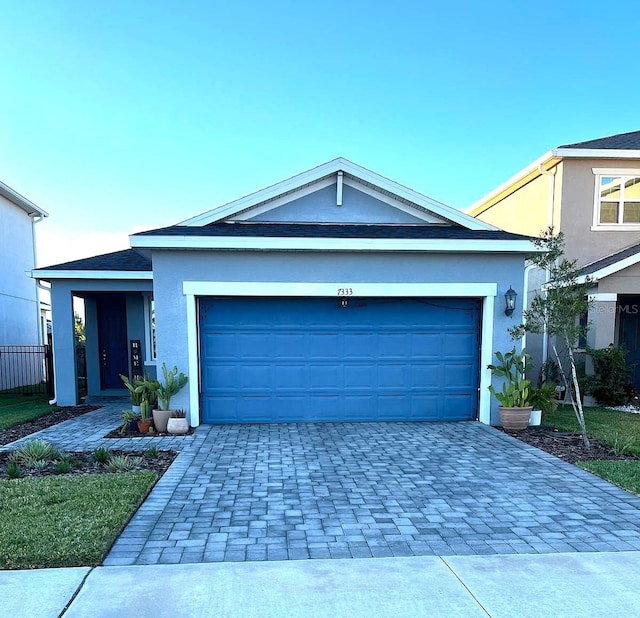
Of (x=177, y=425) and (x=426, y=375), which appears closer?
(x=177, y=425)

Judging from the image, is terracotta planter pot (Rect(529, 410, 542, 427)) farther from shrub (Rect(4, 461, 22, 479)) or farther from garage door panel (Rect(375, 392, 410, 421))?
shrub (Rect(4, 461, 22, 479))

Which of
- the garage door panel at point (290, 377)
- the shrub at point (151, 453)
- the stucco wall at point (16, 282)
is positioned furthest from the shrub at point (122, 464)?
the stucco wall at point (16, 282)

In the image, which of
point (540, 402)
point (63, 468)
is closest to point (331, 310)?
point (540, 402)

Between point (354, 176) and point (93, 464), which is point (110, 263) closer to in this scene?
point (93, 464)

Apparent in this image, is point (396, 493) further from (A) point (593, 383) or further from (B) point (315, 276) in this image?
(A) point (593, 383)

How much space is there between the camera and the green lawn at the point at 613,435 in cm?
513

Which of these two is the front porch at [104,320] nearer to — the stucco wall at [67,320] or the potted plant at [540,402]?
the stucco wall at [67,320]

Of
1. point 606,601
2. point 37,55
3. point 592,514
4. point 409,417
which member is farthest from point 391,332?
point 37,55

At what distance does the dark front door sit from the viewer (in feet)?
37.7

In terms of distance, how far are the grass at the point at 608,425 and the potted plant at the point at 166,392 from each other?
6.97 m

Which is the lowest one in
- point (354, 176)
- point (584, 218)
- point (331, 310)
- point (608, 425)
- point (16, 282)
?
point (608, 425)

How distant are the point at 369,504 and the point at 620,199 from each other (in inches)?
462

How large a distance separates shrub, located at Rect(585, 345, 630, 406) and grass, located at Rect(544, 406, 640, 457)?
1.29ft

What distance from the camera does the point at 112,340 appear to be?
11.6 meters
